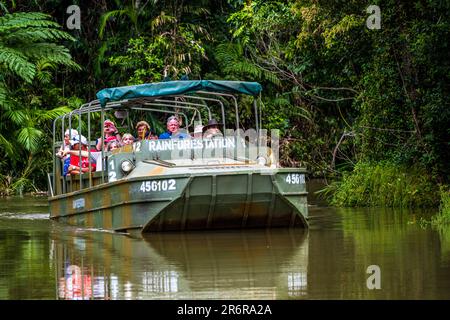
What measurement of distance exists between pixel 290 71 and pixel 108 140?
10.1m

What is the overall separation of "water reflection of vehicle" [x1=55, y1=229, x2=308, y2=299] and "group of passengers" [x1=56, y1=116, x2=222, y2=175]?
1.68 meters

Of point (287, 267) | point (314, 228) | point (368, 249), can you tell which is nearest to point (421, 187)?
point (314, 228)

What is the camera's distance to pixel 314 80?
995 inches

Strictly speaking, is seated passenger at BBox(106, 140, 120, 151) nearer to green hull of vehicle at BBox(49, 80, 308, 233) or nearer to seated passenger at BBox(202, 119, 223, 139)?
green hull of vehicle at BBox(49, 80, 308, 233)

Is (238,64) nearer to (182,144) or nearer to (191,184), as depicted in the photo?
(182,144)

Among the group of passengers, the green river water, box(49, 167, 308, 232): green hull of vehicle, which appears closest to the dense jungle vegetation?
the green river water

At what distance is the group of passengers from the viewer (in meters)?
16.2

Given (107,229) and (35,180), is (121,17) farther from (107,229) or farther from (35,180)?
(107,229)

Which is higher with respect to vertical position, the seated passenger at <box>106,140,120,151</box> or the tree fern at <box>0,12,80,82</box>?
the tree fern at <box>0,12,80,82</box>

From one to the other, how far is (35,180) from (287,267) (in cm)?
1667

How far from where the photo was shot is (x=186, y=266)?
11492 millimetres

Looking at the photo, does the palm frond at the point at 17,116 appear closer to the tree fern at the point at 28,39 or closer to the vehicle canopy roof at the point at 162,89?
the tree fern at the point at 28,39

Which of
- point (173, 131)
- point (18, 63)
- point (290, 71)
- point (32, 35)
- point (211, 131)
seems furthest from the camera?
point (290, 71)

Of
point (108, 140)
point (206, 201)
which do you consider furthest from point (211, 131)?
point (108, 140)
